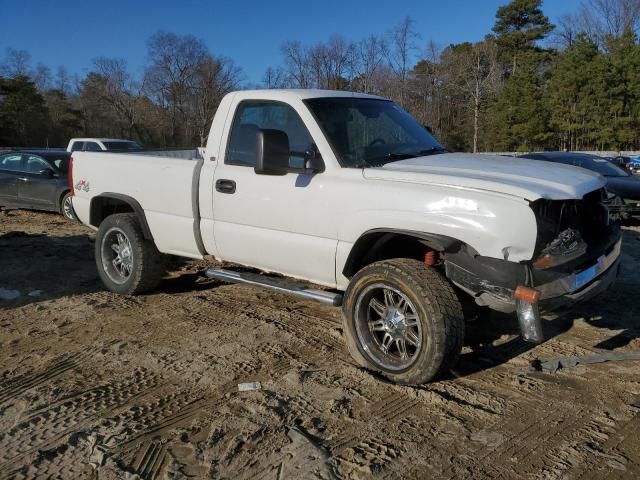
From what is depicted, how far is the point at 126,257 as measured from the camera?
5.99 metres

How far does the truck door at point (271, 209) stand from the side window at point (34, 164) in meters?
8.66

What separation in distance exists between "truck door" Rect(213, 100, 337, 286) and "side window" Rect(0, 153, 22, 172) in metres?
9.61

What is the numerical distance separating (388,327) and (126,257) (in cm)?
325

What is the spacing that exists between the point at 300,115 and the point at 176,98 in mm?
43820

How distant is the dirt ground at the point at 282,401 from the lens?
2936 mm

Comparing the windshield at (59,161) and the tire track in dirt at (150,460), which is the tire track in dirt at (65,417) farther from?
the windshield at (59,161)

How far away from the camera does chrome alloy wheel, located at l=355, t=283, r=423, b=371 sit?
3.85 metres

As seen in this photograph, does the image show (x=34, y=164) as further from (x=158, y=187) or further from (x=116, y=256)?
(x=158, y=187)

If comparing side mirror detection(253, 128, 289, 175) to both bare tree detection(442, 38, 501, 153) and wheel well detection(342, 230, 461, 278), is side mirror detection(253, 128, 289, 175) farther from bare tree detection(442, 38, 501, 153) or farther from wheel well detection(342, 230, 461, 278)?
bare tree detection(442, 38, 501, 153)

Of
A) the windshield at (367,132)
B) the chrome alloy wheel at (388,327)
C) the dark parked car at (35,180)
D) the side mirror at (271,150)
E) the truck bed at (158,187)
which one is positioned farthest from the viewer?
the dark parked car at (35,180)

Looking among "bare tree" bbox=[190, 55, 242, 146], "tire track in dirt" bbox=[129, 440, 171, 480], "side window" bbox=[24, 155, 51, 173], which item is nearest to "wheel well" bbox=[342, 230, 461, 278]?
"tire track in dirt" bbox=[129, 440, 171, 480]

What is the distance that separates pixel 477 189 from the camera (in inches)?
141

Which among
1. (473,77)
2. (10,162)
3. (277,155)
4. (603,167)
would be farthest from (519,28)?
(277,155)

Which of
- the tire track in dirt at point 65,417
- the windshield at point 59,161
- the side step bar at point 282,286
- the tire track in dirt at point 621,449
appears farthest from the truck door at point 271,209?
the windshield at point 59,161
